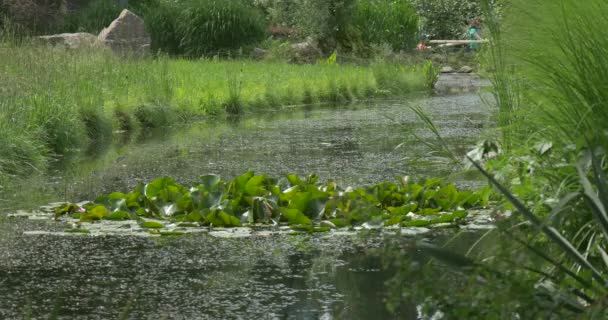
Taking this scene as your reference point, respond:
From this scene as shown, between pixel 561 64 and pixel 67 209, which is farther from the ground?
pixel 561 64

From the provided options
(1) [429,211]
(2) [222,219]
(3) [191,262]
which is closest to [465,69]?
(1) [429,211]

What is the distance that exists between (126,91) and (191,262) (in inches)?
354

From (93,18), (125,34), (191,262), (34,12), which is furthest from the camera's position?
(93,18)

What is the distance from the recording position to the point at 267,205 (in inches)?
293

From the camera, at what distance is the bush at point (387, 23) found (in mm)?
30438

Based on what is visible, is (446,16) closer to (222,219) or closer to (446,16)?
(446,16)

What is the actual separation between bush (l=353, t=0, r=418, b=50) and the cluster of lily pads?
2210cm

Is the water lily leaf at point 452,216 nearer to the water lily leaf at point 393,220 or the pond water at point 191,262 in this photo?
the water lily leaf at point 393,220

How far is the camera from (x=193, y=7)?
27.0m

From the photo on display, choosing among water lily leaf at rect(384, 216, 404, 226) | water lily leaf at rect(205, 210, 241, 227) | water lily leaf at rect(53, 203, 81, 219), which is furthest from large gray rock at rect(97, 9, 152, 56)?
water lily leaf at rect(384, 216, 404, 226)

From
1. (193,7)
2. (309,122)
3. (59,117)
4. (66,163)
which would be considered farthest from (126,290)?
(193,7)

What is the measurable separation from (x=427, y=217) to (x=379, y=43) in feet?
76.5

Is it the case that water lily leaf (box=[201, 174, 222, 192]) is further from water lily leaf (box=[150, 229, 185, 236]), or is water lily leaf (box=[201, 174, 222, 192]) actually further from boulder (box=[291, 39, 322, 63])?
boulder (box=[291, 39, 322, 63])

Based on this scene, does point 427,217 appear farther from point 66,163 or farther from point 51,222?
point 66,163
